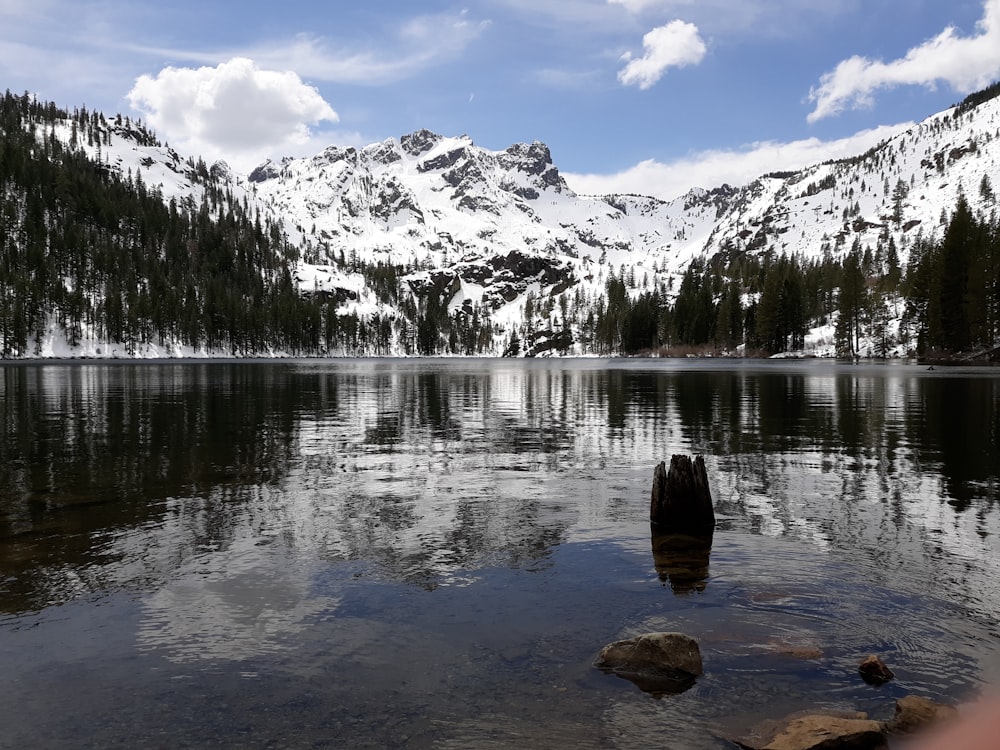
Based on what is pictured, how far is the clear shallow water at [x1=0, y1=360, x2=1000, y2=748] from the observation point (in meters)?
8.86

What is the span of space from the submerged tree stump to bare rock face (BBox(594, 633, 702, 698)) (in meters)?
7.97

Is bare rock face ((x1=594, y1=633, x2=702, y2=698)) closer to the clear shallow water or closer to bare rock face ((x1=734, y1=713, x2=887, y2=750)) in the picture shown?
the clear shallow water

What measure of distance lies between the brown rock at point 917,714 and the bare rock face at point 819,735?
385 millimetres

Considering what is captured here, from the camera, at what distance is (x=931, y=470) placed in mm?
25391

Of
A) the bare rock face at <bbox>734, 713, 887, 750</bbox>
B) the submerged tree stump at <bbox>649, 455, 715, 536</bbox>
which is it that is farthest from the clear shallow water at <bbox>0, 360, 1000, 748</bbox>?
the submerged tree stump at <bbox>649, 455, 715, 536</bbox>

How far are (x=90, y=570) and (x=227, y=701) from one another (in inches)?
291

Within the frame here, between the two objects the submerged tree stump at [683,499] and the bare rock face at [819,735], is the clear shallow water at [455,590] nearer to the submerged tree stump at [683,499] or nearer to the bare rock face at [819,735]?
the bare rock face at [819,735]

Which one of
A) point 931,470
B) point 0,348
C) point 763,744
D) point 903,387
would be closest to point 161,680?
point 763,744

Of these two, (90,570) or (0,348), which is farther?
(0,348)

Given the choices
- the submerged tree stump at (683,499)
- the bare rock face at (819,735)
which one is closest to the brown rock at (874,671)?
the bare rock face at (819,735)

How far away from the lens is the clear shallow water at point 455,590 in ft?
29.1

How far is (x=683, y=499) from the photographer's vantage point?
18.0 meters

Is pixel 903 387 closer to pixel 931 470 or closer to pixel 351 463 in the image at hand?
pixel 931 470

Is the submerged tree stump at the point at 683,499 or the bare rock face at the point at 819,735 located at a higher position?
the submerged tree stump at the point at 683,499
